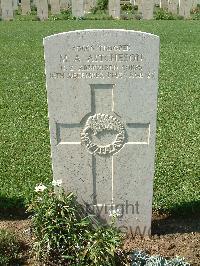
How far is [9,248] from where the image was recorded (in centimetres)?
410

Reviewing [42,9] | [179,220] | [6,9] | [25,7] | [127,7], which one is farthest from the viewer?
[127,7]

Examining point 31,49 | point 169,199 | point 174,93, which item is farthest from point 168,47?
point 169,199

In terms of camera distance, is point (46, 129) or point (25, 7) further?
point (25, 7)

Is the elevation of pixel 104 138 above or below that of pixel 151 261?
above

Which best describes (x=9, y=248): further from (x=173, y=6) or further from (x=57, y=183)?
(x=173, y=6)

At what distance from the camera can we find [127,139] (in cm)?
409

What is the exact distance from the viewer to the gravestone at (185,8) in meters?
23.8

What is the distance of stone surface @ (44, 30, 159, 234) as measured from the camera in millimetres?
3795

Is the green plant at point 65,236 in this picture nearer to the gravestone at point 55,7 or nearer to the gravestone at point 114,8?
the gravestone at point 114,8

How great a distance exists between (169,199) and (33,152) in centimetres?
219

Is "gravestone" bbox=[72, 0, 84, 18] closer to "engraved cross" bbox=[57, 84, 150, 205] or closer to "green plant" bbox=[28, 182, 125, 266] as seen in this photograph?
"engraved cross" bbox=[57, 84, 150, 205]

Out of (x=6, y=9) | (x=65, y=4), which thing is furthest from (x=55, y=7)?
(x=65, y=4)

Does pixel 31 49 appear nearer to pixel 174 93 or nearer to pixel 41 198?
pixel 174 93

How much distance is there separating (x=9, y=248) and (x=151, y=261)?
1198 millimetres
